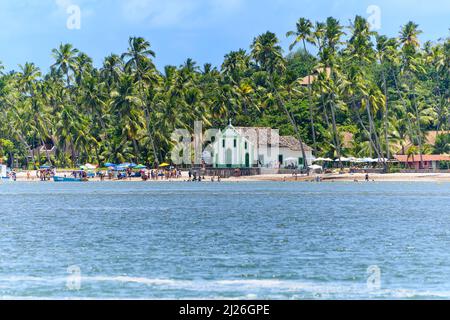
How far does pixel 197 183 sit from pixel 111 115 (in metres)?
23.2

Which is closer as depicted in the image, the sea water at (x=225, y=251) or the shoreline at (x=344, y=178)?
the sea water at (x=225, y=251)

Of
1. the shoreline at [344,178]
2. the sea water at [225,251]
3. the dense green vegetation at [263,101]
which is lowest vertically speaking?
the sea water at [225,251]

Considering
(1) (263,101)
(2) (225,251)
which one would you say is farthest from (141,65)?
(2) (225,251)

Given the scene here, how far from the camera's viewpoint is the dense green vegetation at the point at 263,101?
477 feet

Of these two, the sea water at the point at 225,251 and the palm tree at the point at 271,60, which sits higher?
the palm tree at the point at 271,60

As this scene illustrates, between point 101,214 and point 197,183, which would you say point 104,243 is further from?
point 197,183

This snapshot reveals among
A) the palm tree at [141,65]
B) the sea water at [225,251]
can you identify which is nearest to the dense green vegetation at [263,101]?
the palm tree at [141,65]

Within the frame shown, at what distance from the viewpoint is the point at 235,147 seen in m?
146

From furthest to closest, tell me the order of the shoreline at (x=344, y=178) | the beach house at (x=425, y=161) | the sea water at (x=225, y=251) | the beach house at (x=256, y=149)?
1. the beach house at (x=256, y=149)
2. the beach house at (x=425, y=161)
3. the shoreline at (x=344, y=178)
4. the sea water at (x=225, y=251)

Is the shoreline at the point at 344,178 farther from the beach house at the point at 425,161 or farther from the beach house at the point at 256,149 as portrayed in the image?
the beach house at the point at 425,161

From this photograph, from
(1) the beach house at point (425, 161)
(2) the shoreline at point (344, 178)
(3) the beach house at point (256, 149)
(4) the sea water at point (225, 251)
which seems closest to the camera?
(4) the sea water at point (225, 251)

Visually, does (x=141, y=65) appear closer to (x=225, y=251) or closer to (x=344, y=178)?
(x=344, y=178)

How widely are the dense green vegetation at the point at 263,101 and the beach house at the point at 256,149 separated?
93.0 inches

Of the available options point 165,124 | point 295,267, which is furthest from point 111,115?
point 295,267
